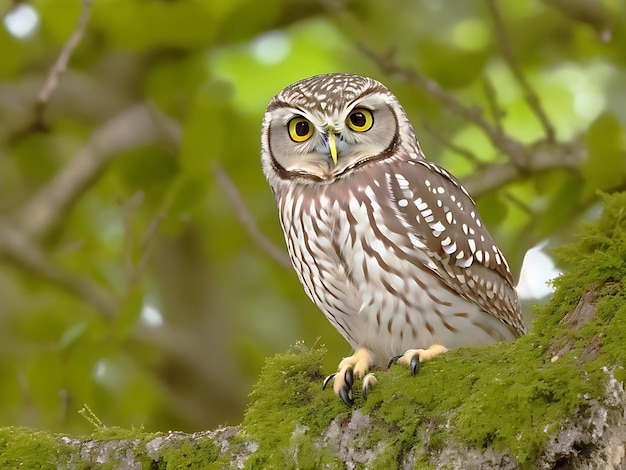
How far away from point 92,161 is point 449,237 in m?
2.74

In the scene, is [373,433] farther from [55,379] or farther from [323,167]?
[55,379]

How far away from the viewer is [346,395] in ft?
7.52

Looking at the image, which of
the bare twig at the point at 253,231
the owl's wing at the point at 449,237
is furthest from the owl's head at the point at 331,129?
the bare twig at the point at 253,231

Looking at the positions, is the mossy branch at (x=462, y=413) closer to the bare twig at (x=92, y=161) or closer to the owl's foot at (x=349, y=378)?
the owl's foot at (x=349, y=378)

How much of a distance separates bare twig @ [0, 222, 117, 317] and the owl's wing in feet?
7.47

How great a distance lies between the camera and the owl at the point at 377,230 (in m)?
2.83

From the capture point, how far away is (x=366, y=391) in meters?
2.28

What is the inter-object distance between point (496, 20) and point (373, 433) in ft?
8.53

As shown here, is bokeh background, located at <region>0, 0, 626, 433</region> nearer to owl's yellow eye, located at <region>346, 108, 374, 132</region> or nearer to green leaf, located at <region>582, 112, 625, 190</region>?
green leaf, located at <region>582, 112, 625, 190</region>

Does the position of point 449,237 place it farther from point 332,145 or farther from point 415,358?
point 415,358

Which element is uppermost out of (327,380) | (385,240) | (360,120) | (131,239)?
(131,239)

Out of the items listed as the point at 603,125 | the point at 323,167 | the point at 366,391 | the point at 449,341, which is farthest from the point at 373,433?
the point at 603,125

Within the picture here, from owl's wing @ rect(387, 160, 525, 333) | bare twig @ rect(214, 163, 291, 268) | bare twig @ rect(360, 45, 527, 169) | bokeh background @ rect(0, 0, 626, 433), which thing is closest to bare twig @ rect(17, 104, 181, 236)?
bokeh background @ rect(0, 0, 626, 433)

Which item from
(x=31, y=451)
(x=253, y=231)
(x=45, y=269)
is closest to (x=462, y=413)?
(x=31, y=451)
